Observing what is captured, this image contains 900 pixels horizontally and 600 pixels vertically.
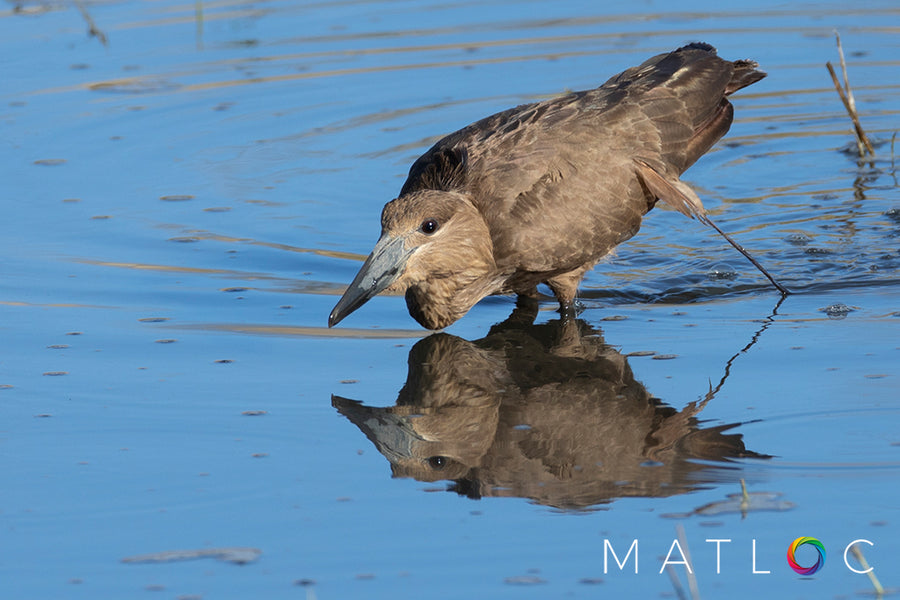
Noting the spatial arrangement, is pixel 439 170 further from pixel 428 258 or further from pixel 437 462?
pixel 437 462

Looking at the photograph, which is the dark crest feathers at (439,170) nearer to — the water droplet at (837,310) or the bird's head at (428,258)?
the bird's head at (428,258)

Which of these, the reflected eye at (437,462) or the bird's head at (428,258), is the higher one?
the bird's head at (428,258)

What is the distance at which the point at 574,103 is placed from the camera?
19.0ft

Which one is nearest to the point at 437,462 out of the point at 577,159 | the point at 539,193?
the point at 539,193

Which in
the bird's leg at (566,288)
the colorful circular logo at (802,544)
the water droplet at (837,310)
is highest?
the colorful circular logo at (802,544)

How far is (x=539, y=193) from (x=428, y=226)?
0.59 metres

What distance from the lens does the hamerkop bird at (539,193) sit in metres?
5.14

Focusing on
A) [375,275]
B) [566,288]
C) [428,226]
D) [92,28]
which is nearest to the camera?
[375,275]

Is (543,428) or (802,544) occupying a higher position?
(802,544)

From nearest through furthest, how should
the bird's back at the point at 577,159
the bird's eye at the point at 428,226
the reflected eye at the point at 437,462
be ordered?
1. the reflected eye at the point at 437,462
2. the bird's eye at the point at 428,226
3. the bird's back at the point at 577,159

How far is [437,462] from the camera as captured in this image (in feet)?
13.3

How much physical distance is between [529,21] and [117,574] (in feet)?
25.1

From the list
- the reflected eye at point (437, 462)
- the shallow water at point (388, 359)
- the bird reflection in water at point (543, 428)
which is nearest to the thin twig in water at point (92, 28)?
the shallow water at point (388, 359)

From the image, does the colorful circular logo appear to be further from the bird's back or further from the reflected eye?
the bird's back
